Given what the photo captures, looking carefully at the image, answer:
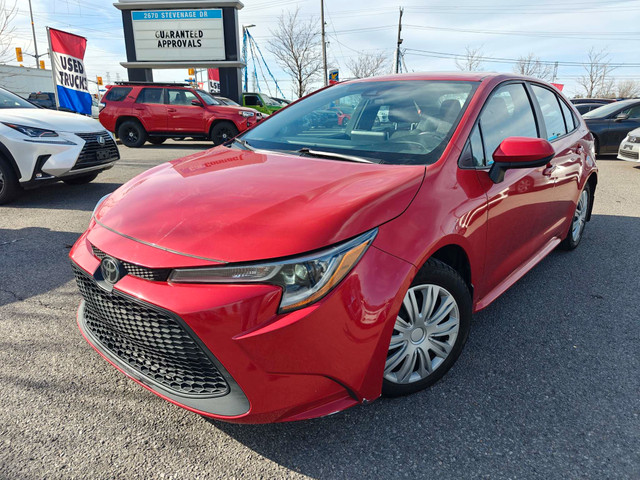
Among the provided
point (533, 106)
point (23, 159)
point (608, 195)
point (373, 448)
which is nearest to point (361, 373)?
point (373, 448)

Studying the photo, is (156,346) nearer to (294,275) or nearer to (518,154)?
(294,275)

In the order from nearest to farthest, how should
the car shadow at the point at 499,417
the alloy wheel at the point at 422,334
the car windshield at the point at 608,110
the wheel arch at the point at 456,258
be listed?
the car shadow at the point at 499,417, the alloy wheel at the point at 422,334, the wheel arch at the point at 456,258, the car windshield at the point at 608,110

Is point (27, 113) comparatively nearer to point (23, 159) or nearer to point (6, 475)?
point (23, 159)

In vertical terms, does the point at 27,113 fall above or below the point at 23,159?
above

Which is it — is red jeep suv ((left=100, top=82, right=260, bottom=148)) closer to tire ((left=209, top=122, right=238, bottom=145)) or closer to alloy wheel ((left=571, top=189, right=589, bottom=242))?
tire ((left=209, top=122, right=238, bottom=145))

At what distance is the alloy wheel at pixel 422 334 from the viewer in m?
1.94

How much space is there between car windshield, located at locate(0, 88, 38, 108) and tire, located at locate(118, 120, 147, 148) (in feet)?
23.3

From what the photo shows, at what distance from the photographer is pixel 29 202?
5926 mm

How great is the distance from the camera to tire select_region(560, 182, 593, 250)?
4.08 meters

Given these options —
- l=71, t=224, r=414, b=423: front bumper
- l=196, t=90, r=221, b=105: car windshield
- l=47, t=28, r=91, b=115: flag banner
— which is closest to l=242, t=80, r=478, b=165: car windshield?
l=71, t=224, r=414, b=423: front bumper

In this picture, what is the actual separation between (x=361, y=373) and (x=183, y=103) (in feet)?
43.0

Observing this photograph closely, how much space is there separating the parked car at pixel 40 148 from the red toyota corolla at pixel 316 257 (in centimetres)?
374

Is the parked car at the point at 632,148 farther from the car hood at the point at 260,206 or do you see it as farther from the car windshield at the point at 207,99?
the car windshield at the point at 207,99

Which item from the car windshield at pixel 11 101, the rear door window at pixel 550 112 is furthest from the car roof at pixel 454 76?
the car windshield at pixel 11 101
